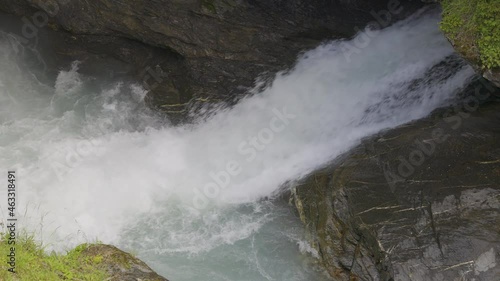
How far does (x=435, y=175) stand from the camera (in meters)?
8.45

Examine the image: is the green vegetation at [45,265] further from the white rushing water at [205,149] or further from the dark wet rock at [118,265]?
the white rushing water at [205,149]

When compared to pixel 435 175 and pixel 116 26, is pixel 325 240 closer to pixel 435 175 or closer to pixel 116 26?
pixel 435 175

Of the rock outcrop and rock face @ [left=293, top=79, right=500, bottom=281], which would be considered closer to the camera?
rock face @ [left=293, top=79, right=500, bottom=281]

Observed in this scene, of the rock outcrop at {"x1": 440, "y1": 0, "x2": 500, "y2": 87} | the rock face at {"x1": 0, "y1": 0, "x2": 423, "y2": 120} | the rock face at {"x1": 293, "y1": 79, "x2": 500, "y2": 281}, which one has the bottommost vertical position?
the rock face at {"x1": 293, "y1": 79, "x2": 500, "y2": 281}

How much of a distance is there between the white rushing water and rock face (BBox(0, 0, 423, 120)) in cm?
42

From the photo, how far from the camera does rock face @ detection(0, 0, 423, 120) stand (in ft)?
36.9

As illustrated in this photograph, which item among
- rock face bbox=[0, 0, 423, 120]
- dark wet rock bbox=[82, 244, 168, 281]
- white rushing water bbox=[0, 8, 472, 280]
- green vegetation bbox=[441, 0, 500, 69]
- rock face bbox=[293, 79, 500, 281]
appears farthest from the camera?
rock face bbox=[0, 0, 423, 120]

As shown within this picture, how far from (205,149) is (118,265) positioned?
4.61 metres

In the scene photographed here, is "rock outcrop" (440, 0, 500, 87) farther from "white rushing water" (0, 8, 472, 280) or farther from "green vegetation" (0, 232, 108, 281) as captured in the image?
"green vegetation" (0, 232, 108, 281)

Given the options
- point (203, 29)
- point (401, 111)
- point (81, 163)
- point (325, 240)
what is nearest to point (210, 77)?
point (203, 29)

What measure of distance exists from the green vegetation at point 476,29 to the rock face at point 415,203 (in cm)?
132

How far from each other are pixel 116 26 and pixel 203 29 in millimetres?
1929

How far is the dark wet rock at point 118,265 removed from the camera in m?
6.59

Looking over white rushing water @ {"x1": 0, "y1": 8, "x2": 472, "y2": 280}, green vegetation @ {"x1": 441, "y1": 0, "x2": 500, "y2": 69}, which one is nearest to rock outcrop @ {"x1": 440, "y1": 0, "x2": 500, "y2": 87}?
green vegetation @ {"x1": 441, "y1": 0, "x2": 500, "y2": 69}
